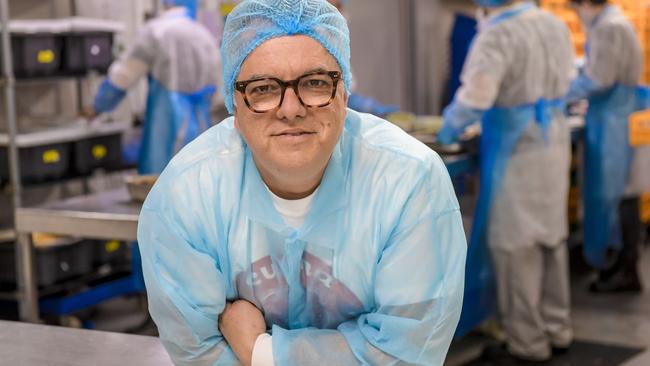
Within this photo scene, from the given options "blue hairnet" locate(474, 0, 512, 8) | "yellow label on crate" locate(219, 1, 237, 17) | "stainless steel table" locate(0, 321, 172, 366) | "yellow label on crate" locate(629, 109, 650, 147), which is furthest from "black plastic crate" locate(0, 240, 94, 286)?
"yellow label on crate" locate(629, 109, 650, 147)

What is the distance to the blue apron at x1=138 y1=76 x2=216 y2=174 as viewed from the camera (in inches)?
177

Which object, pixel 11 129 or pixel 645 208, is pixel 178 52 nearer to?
pixel 11 129

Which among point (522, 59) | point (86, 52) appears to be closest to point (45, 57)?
point (86, 52)

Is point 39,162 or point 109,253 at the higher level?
point 39,162

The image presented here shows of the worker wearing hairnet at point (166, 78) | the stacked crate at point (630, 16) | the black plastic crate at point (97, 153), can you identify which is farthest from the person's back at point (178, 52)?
the stacked crate at point (630, 16)

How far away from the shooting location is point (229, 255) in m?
1.60

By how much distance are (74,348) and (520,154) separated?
2444mm

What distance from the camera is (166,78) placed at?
448 cm

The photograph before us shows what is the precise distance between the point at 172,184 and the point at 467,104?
2334mm

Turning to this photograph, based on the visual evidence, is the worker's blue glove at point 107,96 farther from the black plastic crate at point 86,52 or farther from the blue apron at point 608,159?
the blue apron at point 608,159

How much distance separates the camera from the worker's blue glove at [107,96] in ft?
14.5

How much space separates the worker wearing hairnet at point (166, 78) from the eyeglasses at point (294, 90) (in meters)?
2.97

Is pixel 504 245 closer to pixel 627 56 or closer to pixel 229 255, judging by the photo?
pixel 627 56

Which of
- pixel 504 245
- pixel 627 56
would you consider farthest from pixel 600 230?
pixel 504 245
